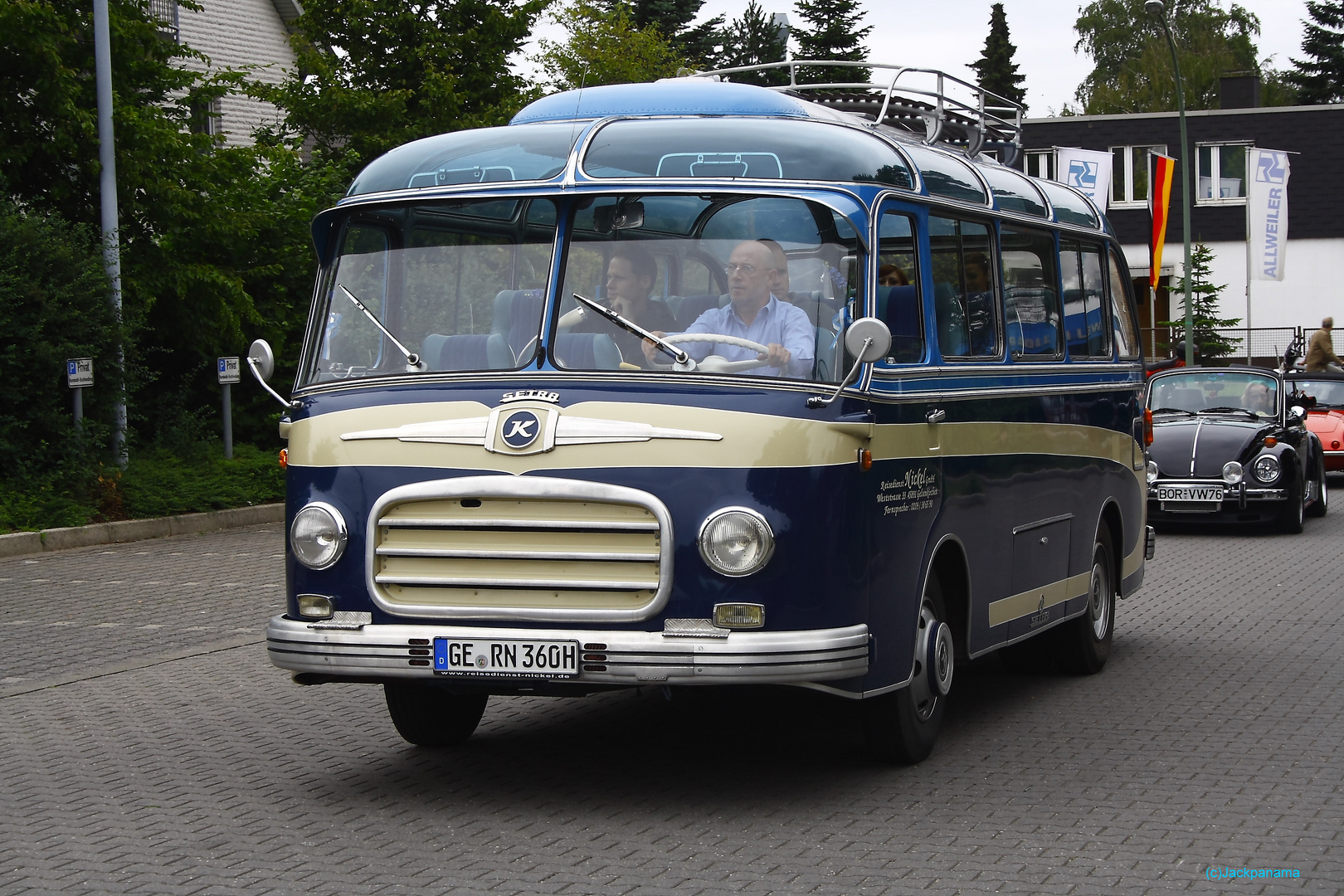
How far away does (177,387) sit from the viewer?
23.4 metres

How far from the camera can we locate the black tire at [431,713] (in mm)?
7535

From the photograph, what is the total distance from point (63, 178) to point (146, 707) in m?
12.9

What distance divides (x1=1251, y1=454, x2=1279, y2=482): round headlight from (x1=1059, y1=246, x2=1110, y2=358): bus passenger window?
8.63 m

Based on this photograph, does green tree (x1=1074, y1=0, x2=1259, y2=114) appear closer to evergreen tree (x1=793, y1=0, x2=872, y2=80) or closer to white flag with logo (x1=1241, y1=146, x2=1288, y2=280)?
evergreen tree (x1=793, y1=0, x2=872, y2=80)

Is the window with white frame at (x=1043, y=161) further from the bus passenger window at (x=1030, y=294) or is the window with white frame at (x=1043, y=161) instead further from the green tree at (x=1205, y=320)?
the bus passenger window at (x=1030, y=294)

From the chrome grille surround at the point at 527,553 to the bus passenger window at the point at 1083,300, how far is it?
4068 mm

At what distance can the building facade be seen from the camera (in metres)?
51.4

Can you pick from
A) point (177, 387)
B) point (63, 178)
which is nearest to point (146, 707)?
point (63, 178)

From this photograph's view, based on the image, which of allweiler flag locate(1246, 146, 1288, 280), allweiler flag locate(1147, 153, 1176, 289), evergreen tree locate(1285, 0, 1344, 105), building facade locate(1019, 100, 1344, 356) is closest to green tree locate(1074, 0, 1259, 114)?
evergreen tree locate(1285, 0, 1344, 105)

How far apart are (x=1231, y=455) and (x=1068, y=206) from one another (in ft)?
30.5

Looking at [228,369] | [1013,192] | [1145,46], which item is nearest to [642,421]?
[1013,192]

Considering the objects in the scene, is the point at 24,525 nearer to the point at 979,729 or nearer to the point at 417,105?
the point at 979,729

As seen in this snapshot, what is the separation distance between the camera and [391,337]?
277 inches

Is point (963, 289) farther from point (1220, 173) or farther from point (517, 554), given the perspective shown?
point (1220, 173)
